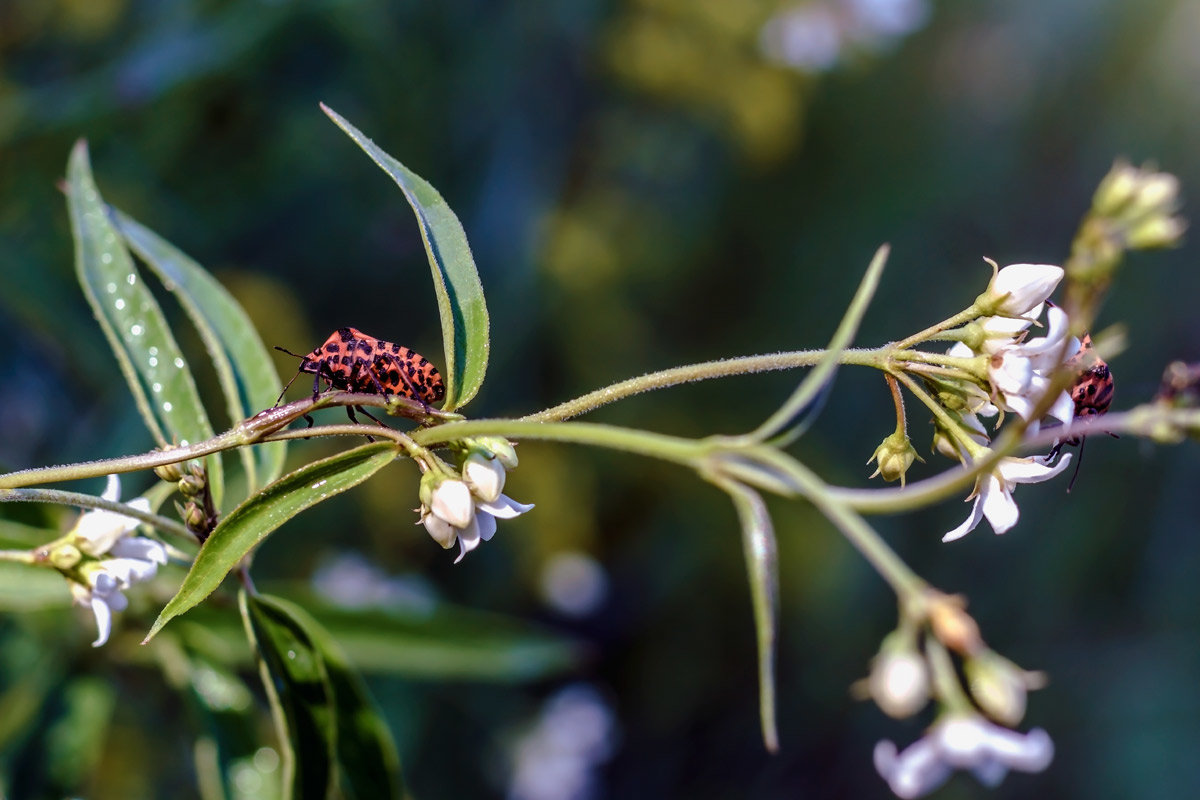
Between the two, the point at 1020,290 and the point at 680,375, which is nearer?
the point at 680,375

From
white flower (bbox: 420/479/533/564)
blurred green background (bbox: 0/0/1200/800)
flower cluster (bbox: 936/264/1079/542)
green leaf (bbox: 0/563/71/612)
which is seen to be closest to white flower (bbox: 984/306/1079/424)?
flower cluster (bbox: 936/264/1079/542)

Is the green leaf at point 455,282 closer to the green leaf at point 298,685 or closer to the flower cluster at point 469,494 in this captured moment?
the flower cluster at point 469,494

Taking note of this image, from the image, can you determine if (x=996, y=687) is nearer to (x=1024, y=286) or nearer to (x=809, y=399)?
(x=809, y=399)

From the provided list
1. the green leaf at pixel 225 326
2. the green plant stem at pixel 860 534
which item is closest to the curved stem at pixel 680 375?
the green plant stem at pixel 860 534

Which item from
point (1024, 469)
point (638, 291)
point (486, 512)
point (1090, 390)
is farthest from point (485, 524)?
point (638, 291)

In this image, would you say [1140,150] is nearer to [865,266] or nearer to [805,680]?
[865,266]

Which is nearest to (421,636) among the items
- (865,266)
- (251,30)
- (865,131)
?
(251,30)

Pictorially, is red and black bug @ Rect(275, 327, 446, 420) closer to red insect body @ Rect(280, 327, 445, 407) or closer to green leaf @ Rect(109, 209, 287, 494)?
red insect body @ Rect(280, 327, 445, 407)
